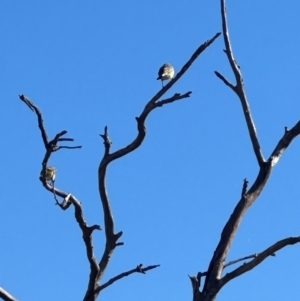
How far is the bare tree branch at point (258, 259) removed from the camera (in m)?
8.59

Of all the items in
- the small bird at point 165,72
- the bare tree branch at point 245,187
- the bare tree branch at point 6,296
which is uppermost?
the small bird at point 165,72

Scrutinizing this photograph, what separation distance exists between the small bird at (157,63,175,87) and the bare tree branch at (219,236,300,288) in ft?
36.5

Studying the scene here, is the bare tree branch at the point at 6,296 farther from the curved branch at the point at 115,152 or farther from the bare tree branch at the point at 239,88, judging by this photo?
the bare tree branch at the point at 239,88

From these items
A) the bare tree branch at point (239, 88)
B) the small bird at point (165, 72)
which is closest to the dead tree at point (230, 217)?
the bare tree branch at point (239, 88)

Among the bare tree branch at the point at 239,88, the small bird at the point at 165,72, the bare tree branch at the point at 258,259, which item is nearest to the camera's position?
the bare tree branch at the point at 258,259

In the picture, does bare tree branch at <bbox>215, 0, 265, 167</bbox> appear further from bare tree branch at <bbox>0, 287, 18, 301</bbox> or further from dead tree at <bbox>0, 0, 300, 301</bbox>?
bare tree branch at <bbox>0, 287, 18, 301</bbox>

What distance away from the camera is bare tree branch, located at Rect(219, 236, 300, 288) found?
859 cm

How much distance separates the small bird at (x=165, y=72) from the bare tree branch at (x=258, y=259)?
1112 centimetres

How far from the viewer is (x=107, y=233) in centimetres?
960

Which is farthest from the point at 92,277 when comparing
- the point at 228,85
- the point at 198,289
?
the point at 228,85

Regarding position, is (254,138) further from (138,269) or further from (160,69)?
(160,69)

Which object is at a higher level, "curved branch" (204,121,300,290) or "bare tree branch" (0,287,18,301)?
"curved branch" (204,121,300,290)

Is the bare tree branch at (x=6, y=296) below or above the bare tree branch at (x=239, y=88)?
below

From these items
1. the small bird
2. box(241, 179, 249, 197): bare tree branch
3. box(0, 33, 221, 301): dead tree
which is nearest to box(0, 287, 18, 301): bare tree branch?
box(0, 33, 221, 301): dead tree
